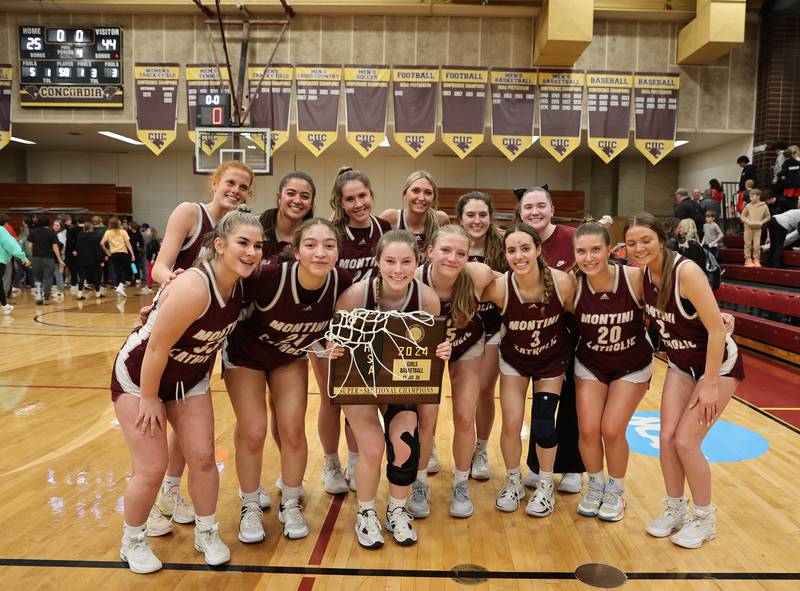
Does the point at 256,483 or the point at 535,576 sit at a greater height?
the point at 256,483

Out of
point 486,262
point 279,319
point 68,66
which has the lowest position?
point 279,319

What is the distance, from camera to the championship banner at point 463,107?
423 inches

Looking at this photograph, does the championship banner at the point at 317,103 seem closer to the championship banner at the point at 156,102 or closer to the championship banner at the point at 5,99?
the championship banner at the point at 156,102

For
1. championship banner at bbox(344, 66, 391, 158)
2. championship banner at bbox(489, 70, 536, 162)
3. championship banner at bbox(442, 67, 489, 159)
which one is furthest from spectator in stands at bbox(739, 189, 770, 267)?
championship banner at bbox(344, 66, 391, 158)

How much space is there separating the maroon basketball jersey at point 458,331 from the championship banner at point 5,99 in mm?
11186

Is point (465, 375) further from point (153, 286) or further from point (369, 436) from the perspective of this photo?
point (153, 286)

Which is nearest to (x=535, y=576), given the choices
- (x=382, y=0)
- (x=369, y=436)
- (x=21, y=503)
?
(x=369, y=436)

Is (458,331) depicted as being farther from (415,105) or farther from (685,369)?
(415,105)

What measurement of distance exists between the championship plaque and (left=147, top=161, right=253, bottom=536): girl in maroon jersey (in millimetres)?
928

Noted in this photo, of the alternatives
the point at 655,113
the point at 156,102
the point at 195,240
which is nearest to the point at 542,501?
the point at 195,240

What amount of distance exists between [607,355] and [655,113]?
9.29m

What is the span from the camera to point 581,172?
1647cm

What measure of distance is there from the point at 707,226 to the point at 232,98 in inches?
321

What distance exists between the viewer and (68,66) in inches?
440
